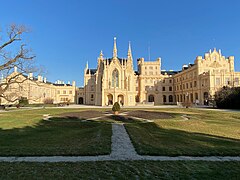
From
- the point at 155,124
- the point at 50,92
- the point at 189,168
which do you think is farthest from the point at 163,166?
the point at 50,92

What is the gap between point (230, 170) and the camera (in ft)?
16.0

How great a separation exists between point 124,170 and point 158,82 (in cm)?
6815

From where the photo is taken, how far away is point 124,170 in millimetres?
4801

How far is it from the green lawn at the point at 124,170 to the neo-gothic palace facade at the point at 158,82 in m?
45.2

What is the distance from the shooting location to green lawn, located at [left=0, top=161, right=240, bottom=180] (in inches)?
173

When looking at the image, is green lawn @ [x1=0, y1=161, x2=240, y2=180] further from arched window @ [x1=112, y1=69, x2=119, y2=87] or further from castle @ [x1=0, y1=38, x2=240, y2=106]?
arched window @ [x1=112, y1=69, x2=119, y2=87]

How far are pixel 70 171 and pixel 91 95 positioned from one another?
215 ft

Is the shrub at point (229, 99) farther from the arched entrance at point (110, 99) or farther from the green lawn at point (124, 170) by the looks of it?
the green lawn at point (124, 170)

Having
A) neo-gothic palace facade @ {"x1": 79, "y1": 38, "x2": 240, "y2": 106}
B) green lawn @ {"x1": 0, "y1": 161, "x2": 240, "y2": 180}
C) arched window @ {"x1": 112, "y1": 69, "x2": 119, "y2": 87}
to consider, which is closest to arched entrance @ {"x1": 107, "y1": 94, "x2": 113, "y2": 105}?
neo-gothic palace facade @ {"x1": 79, "y1": 38, "x2": 240, "y2": 106}

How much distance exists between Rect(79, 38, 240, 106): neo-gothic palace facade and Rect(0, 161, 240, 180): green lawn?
Answer: 45.2 meters

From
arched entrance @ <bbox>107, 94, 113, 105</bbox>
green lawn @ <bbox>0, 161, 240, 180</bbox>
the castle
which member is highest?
the castle

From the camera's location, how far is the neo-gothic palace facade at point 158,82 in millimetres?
48372

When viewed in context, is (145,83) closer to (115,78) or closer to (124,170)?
(115,78)

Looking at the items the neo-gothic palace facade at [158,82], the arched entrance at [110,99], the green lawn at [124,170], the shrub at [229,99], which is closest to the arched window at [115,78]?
the neo-gothic palace facade at [158,82]
